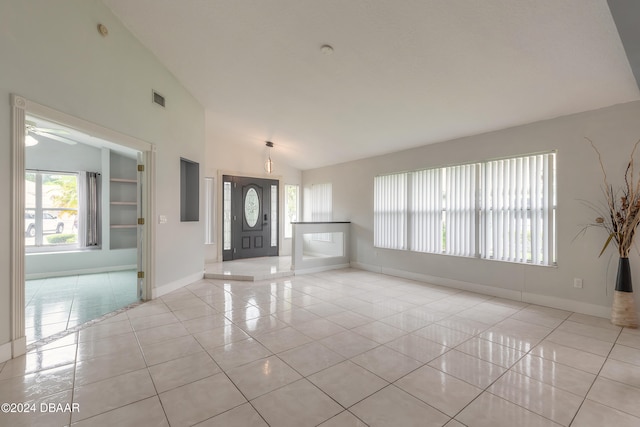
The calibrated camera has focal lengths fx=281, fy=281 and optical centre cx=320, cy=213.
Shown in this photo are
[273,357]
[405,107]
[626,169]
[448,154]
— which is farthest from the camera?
[448,154]

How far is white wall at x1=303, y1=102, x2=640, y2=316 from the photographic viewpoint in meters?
3.41

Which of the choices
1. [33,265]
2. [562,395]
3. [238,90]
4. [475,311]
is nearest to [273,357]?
[562,395]

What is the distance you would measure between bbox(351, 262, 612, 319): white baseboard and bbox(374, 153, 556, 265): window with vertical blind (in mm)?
486

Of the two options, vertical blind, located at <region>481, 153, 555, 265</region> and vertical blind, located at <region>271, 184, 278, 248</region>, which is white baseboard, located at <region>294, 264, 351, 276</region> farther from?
vertical blind, located at <region>481, 153, 555, 265</region>

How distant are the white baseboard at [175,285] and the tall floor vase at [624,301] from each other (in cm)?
589

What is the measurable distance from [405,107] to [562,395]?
3.58m

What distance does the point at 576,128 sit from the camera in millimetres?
3627

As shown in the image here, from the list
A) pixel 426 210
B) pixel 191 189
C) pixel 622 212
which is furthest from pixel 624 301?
pixel 191 189

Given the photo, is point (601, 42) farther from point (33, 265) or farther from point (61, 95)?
point (33, 265)

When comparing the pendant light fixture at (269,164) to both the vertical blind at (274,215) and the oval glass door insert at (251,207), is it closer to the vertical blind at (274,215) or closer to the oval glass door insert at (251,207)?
the oval glass door insert at (251,207)

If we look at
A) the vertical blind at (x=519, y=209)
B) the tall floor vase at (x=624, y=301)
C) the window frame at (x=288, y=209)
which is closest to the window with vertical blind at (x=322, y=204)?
the window frame at (x=288, y=209)

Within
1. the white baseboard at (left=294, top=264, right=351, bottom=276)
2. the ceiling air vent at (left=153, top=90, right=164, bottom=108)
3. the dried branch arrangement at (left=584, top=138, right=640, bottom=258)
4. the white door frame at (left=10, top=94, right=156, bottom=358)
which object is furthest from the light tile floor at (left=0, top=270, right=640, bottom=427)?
the ceiling air vent at (left=153, top=90, right=164, bottom=108)

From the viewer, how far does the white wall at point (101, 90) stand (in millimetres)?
2373

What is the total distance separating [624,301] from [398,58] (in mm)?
3749
